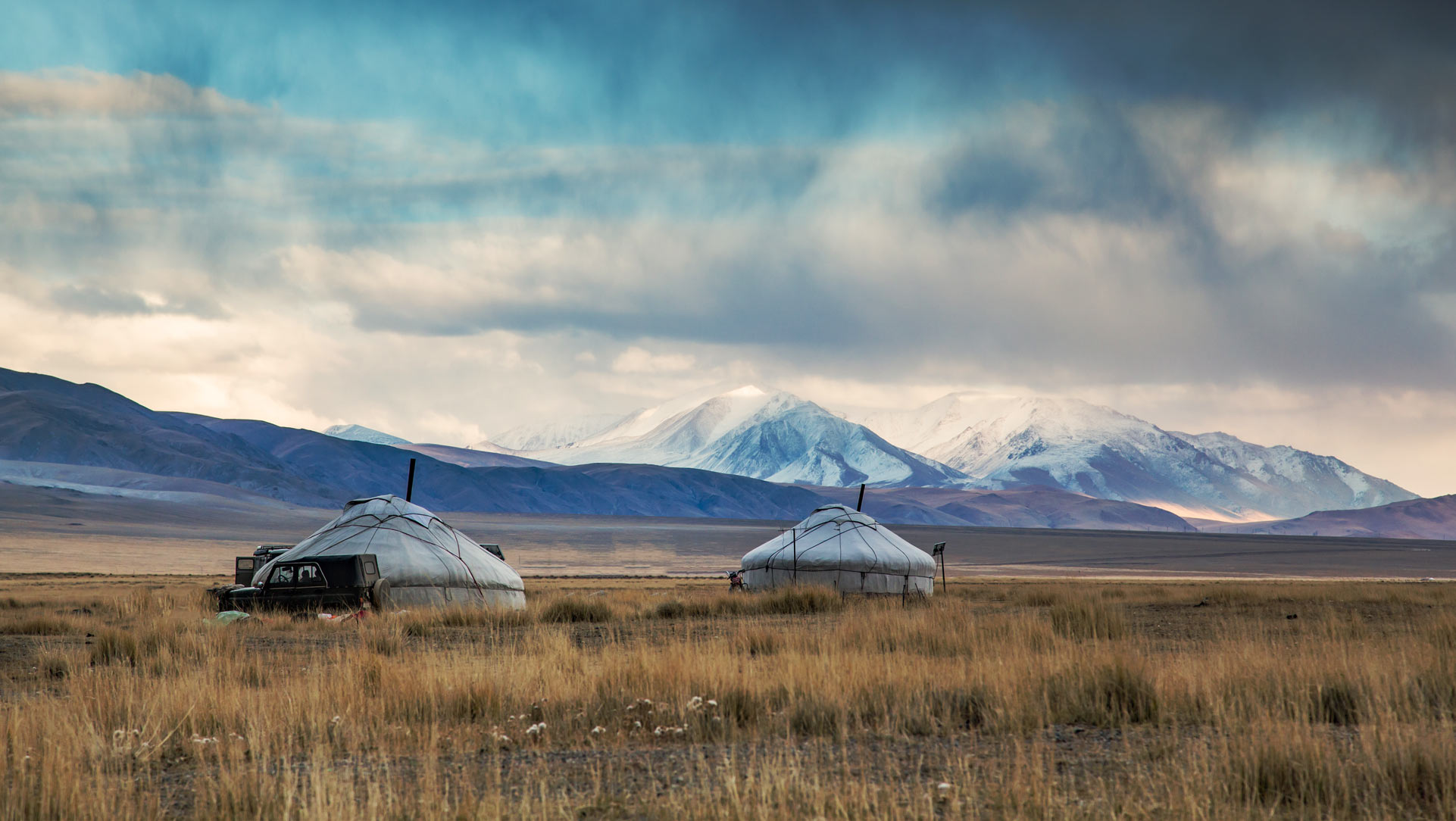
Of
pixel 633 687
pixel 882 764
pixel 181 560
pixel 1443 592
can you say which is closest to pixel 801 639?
pixel 633 687

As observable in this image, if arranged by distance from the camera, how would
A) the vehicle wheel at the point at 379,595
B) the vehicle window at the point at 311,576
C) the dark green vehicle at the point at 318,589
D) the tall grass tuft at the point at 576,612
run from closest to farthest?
the tall grass tuft at the point at 576,612, the dark green vehicle at the point at 318,589, the vehicle wheel at the point at 379,595, the vehicle window at the point at 311,576

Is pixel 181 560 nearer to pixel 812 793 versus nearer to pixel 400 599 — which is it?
pixel 400 599

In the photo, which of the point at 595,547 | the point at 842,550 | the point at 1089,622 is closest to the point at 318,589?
the point at 1089,622

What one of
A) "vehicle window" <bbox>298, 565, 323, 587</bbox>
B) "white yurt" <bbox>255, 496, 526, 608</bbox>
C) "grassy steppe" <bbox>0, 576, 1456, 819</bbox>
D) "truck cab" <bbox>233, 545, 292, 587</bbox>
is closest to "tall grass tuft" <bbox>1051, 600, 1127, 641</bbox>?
"grassy steppe" <bbox>0, 576, 1456, 819</bbox>

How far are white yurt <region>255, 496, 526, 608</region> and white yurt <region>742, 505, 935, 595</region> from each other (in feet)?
24.6

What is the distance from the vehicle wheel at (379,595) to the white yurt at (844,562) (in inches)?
409

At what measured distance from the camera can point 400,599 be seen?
20859 mm

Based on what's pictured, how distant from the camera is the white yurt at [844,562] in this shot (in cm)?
2775

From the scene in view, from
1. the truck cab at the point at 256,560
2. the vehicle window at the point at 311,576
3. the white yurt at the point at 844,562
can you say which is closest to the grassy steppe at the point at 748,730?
the vehicle window at the point at 311,576

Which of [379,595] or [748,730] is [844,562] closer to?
[379,595]

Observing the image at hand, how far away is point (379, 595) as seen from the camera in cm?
1986

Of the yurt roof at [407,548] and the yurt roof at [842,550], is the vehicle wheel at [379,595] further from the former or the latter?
the yurt roof at [842,550]

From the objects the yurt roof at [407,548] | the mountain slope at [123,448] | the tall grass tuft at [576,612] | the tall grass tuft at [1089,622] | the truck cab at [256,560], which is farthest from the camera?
the mountain slope at [123,448]

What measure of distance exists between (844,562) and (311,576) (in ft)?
43.3
